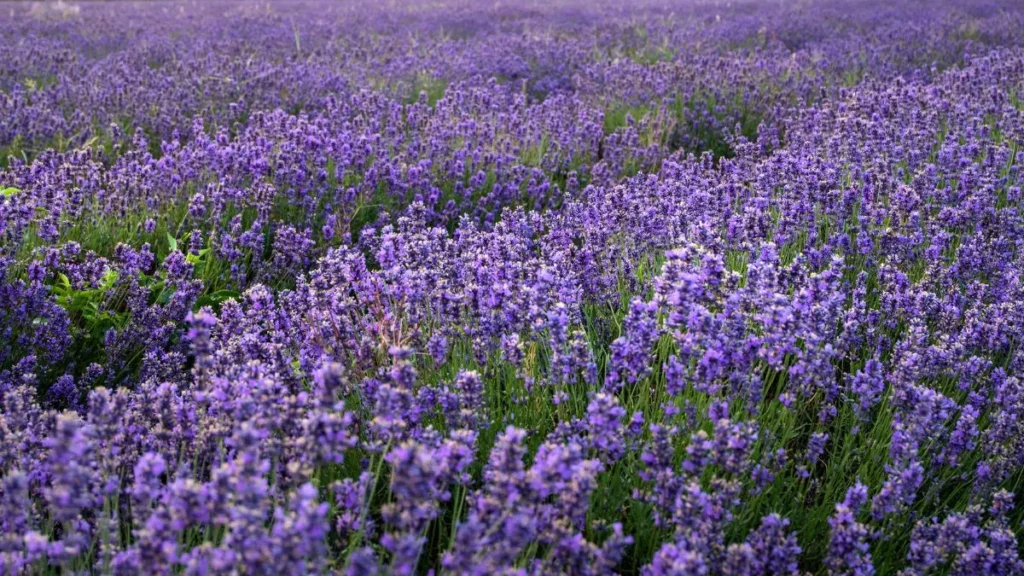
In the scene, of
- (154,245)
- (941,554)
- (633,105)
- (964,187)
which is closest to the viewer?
(941,554)

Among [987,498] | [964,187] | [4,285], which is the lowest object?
[987,498]

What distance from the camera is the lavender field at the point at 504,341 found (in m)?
1.65

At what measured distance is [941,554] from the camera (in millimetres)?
1767

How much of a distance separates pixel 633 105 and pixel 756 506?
231 inches

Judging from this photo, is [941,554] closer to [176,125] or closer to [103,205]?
[103,205]

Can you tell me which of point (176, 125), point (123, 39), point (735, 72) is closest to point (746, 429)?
point (176, 125)

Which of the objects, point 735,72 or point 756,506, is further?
point 735,72

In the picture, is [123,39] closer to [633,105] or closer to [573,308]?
[633,105]

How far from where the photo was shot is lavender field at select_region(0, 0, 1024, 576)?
65.1 inches

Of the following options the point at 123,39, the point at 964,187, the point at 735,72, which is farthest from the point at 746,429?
the point at 123,39

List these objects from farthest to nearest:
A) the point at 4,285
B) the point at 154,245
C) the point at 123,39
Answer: the point at 123,39
the point at 154,245
the point at 4,285

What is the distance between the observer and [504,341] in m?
2.43

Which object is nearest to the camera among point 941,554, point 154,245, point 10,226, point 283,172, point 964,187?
point 941,554

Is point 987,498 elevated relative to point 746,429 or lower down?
lower down
